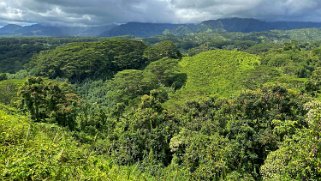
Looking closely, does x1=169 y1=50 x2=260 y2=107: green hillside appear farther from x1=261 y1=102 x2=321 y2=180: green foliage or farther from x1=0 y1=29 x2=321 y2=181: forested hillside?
x1=261 y1=102 x2=321 y2=180: green foliage

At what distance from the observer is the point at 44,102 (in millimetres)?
37125

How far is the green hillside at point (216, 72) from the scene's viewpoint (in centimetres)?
5809

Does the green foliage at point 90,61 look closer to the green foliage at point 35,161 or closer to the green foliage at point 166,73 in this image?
the green foliage at point 166,73

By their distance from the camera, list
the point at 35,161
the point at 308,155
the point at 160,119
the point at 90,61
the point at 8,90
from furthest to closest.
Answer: the point at 90,61
the point at 8,90
the point at 160,119
the point at 308,155
the point at 35,161

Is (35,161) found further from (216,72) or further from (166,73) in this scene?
(216,72)

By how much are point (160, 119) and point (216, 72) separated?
33.8m

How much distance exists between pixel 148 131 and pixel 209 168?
884 cm

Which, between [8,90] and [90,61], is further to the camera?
[90,61]

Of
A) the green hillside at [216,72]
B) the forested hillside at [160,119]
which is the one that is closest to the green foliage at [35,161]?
the forested hillside at [160,119]

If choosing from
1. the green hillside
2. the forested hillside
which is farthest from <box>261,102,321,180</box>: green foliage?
the green hillside

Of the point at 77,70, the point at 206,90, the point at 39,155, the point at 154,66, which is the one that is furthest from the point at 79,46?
the point at 39,155

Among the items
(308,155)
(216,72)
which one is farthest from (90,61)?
(308,155)

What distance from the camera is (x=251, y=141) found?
30.8 meters

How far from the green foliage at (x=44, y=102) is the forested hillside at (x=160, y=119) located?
0.11 m
